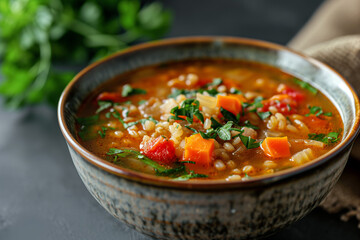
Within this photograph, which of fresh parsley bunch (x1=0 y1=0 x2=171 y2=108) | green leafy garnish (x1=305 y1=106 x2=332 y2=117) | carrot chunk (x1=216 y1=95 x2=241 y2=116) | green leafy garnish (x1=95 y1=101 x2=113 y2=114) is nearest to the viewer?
carrot chunk (x1=216 y1=95 x2=241 y2=116)

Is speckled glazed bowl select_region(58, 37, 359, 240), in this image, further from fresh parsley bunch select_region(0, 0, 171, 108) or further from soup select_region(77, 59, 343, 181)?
fresh parsley bunch select_region(0, 0, 171, 108)

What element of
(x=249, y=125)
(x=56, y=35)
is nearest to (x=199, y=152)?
(x=249, y=125)

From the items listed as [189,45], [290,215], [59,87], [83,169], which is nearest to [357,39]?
[189,45]

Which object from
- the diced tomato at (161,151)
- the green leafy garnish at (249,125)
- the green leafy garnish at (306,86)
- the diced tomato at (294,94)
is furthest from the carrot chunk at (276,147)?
the green leafy garnish at (306,86)

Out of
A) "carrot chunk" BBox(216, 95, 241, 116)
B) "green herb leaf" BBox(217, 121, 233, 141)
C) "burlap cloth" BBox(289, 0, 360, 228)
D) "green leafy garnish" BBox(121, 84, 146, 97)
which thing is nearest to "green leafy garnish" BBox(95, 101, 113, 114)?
"green leafy garnish" BBox(121, 84, 146, 97)

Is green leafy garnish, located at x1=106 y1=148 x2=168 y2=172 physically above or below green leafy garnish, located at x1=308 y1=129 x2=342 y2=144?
below

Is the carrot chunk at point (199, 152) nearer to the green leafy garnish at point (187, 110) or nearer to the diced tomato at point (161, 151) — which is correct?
the diced tomato at point (161, 151)
